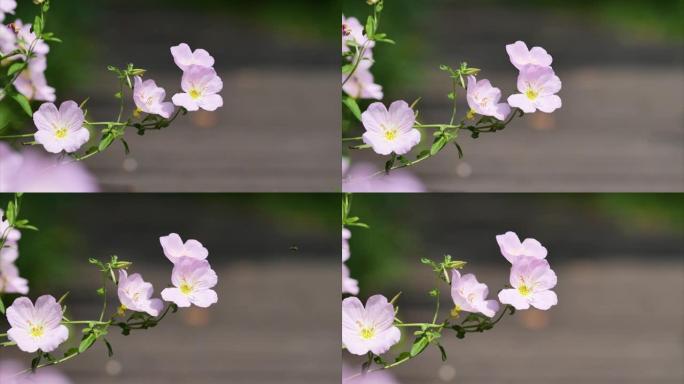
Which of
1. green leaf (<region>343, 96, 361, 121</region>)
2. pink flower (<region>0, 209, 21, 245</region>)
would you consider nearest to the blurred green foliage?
green leaf (<region>343, 96, 361, 121</region>)

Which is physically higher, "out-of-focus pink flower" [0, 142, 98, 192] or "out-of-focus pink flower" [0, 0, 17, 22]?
"out-of-focus pink flower" [0, 0, 17, 22]

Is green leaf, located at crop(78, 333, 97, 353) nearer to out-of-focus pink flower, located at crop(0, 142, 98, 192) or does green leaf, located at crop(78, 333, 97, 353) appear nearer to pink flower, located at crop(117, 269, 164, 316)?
pink flower, located at crop(117, 269, 164, 316)

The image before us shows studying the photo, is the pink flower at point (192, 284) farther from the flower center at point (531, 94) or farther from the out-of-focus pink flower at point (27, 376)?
the flower center at point (531, 94)

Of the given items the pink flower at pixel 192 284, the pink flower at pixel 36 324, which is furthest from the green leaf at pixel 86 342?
the pink flower at pixel 192 284

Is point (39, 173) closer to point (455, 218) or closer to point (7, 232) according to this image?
point (7, 232)

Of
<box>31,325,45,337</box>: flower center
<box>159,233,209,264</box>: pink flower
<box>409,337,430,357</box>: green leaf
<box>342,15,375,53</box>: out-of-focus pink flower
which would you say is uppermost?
<box>342,15,375,53</box>: out-of-focus pink flower

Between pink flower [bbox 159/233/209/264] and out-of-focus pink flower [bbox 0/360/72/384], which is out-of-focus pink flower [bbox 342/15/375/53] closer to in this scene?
pink flower [bbox 159/233/209/264]

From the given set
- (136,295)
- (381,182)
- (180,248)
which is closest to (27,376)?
(136,295)
